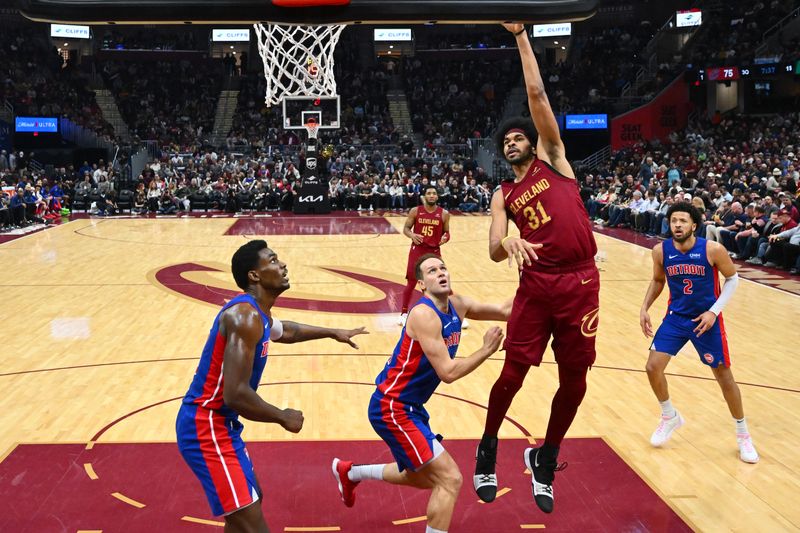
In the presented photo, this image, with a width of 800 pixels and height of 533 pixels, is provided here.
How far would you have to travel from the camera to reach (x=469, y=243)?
18.5 meters

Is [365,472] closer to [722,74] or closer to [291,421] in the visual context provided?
[291,421]

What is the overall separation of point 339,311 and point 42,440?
204 inches

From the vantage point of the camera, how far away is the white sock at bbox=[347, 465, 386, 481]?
14.9ft

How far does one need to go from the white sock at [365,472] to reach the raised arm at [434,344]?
2.63 ft

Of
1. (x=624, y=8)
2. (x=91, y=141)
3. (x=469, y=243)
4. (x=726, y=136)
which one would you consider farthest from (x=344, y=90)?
(x=469, y=243)

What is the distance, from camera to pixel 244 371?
144 inches

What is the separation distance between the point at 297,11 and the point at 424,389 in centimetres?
208

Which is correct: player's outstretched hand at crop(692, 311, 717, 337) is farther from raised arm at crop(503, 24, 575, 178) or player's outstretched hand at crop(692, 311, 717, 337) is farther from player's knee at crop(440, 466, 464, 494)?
player's knee at crop(440, 466, 464, 494)

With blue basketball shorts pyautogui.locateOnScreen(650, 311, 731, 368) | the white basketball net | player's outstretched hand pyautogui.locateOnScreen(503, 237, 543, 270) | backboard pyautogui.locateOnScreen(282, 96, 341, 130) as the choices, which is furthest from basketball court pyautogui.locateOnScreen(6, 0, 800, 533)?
backboard pyautogui.locateOnScreen(282, 96, 341, 130)

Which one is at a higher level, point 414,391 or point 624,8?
point 624,8

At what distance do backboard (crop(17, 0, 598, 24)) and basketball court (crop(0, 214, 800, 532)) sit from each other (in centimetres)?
273

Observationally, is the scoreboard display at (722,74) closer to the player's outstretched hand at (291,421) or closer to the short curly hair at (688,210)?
the short curly hair at (688,210)

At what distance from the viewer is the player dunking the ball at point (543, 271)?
4.23 meters

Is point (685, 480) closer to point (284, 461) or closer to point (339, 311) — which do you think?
point (284, 461)
